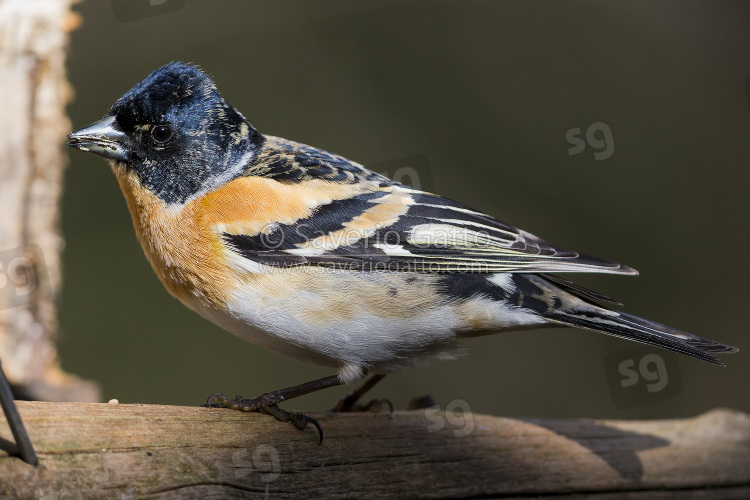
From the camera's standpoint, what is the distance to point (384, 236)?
9.70 feet

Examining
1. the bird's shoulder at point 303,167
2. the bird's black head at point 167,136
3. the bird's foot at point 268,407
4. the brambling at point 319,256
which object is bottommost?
the bird's foot at point 268,407

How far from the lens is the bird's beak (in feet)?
9.83

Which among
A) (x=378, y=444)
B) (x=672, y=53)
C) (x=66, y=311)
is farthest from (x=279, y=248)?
(x=672, y=53)

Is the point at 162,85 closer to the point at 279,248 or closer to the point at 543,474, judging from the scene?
the point at 279,248

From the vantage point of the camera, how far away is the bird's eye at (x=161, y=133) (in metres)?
3.04

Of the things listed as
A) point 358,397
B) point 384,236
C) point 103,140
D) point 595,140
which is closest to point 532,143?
point 595,140

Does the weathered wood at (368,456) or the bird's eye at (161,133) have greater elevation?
the bird's eye at (161,133)

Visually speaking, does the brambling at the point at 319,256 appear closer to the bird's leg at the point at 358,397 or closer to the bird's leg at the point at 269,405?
the bird's leg at the point at 269,405

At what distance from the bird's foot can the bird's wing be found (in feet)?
1.71

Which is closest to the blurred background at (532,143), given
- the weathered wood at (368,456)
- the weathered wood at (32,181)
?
the weathered wood at (32,181)

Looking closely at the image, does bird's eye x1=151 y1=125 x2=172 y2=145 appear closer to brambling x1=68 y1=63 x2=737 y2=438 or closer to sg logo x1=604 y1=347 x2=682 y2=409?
brambling x1=68 y1=63 x2=737 y2=438

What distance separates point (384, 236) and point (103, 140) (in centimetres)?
125

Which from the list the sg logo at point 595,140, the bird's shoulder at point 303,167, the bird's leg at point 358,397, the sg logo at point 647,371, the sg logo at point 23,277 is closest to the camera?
the bird's shoulder at point 303,167

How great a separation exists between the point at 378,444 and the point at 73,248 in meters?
3.84
